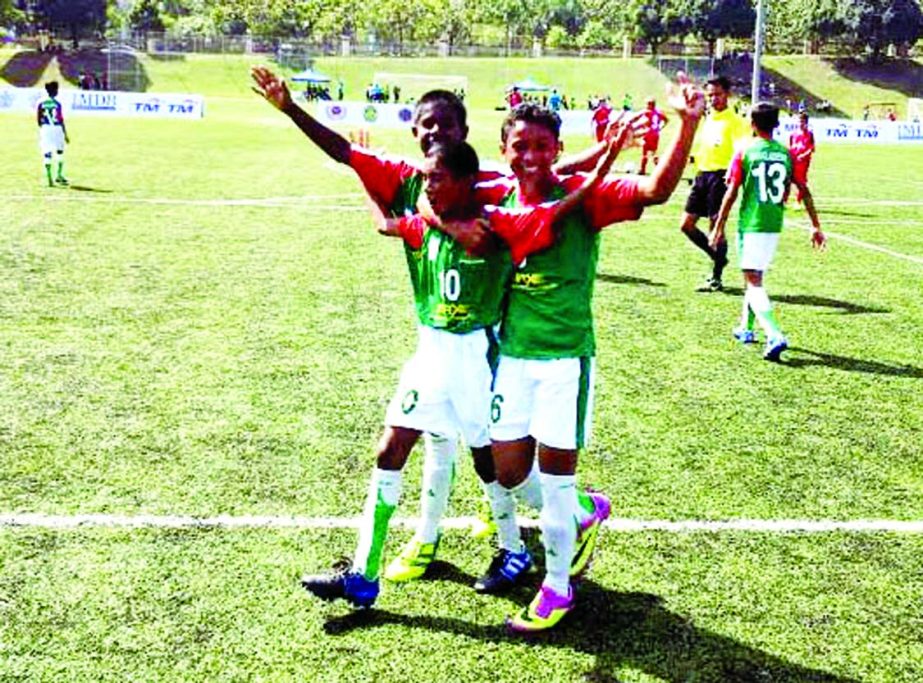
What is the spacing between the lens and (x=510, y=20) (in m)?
140

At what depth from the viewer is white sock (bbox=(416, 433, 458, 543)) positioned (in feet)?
16.1

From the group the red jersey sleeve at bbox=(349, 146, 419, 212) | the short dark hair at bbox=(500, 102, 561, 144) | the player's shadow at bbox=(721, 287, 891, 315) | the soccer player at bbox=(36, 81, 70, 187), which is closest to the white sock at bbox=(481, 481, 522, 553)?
the red jersey sleeve at bbox=(349, 146, 419, 212)

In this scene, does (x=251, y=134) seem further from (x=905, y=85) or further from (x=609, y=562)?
(x=905, y=85)

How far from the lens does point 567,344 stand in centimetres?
437

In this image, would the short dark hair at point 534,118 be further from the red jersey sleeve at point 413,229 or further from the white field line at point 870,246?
the white field line at point 870,246

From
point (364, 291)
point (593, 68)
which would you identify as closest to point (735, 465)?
point (364, 291)

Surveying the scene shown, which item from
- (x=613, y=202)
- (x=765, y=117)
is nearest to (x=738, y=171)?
(x=765, y=117)

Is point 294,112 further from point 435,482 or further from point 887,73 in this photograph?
point 887,73

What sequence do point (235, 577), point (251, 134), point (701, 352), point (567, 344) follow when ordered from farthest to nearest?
point (251, 134) → point (701, 352) → point (235, 577) → point (567, 344)

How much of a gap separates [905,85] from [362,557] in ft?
293

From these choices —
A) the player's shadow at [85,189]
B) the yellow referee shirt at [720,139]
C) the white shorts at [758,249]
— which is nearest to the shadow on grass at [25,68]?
the player's shadow at [85,189]

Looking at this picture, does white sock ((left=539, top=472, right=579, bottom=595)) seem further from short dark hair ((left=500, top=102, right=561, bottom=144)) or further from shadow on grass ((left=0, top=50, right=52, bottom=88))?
shadow on grass ((left=0, top=50, right=52, bottom=88))

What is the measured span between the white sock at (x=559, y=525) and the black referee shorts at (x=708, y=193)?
8.63 metres

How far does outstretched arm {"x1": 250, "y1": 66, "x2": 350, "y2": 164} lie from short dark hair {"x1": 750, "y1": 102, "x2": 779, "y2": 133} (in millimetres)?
5625
